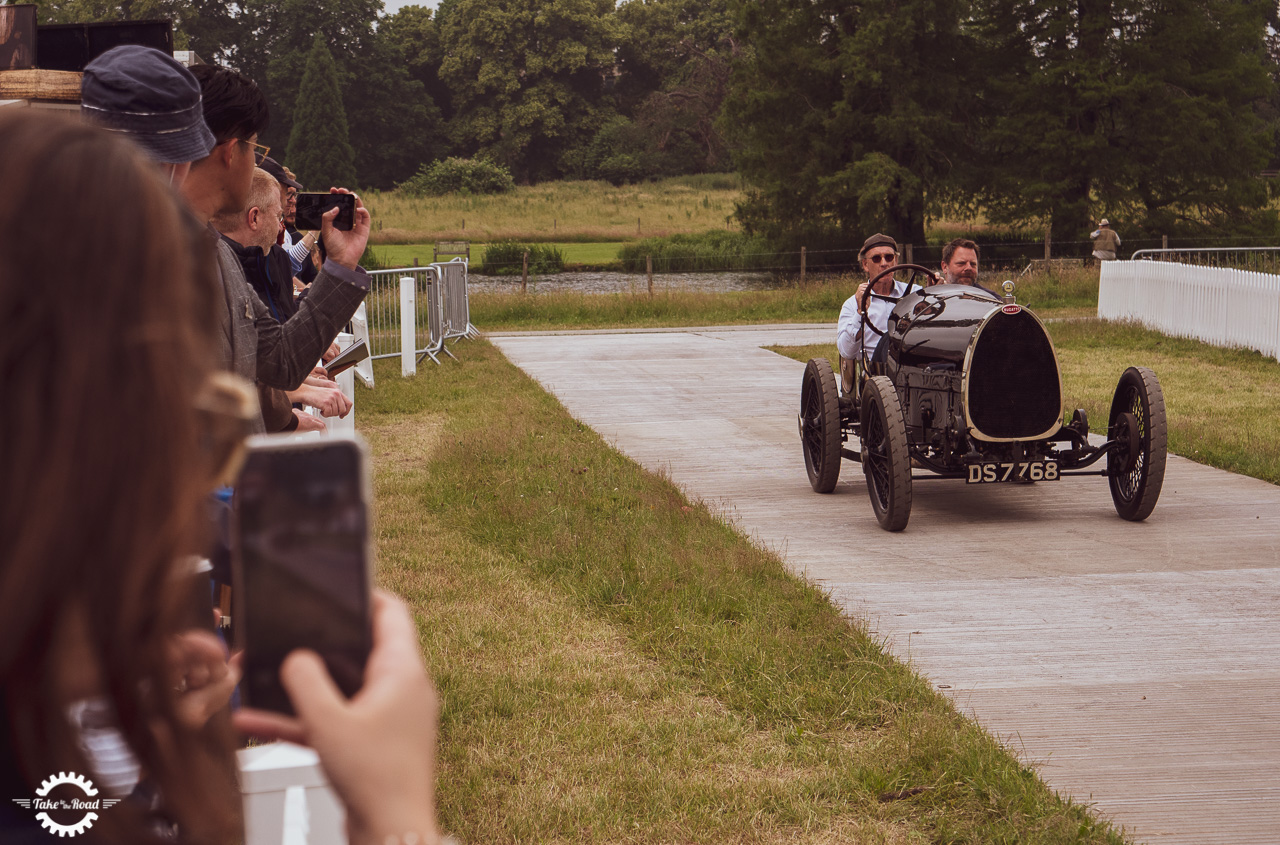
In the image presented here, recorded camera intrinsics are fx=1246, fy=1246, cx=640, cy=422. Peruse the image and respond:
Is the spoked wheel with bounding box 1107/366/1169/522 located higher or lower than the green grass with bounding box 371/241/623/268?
lower

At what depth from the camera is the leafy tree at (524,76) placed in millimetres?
92125

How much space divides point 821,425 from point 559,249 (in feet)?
149

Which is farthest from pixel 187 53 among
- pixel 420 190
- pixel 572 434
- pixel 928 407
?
pixel 420 190

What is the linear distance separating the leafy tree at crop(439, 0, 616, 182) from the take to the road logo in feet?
304

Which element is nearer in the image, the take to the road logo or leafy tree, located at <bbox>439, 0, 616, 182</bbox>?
the take to the road logo

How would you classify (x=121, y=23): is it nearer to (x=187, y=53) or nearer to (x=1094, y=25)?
(x=187, y=53)

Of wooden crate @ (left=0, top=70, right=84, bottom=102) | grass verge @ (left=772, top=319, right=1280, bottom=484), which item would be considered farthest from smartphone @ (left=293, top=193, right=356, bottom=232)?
grass verge @ (left=772, top=319, right=1280, bottom=484)

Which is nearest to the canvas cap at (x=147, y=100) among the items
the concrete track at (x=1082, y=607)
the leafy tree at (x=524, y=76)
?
the concrete track at (x=1082, y=607)

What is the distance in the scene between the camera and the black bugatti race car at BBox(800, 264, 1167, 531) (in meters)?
7.25

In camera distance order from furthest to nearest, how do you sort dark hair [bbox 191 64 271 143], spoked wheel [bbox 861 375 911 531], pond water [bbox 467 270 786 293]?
pond water [bbox 467 270 786 293] → spoked wheel [bbox 861 375 911 531] → dark hair [bbox 191 64 271 143]

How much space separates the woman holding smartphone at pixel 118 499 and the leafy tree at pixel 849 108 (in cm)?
4280

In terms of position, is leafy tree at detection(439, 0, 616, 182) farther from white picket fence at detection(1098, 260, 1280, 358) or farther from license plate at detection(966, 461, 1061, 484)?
license plate at detection(966, 461, 1061, 484)

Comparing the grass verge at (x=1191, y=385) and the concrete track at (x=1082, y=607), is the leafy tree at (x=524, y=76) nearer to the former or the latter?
the grass verge at (x=1191, y=385)

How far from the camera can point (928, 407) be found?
25.9ft
